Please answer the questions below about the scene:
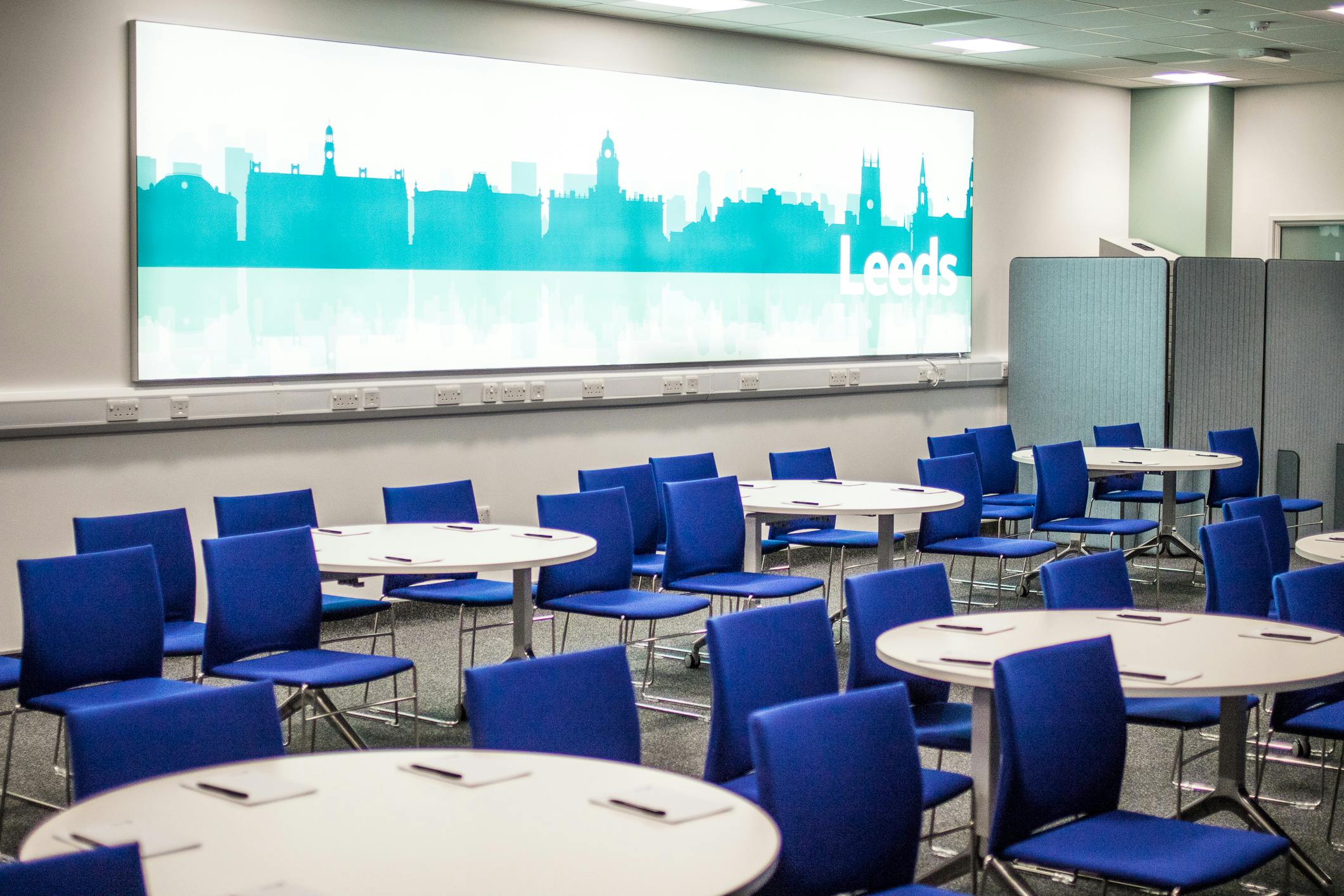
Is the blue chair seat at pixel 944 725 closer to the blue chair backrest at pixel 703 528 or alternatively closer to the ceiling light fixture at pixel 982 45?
the blue chair backrest at pixel 703 528

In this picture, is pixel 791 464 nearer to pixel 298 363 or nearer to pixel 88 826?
pixel 298 363

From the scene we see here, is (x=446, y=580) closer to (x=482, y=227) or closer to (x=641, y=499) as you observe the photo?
(x=641, y=499)

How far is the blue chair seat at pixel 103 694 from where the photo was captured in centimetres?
480

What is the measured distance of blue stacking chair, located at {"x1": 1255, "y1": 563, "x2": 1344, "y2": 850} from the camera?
15.4ft

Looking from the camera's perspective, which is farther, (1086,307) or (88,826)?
(1086,307)

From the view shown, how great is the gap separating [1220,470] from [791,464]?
3.42 meters

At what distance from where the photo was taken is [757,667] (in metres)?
4.02

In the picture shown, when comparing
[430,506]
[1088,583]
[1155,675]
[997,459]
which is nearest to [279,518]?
[430,506]

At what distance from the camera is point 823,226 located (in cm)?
1062

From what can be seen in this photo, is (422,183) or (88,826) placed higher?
(422,183)

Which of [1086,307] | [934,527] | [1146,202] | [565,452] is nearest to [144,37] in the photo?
[565,452]

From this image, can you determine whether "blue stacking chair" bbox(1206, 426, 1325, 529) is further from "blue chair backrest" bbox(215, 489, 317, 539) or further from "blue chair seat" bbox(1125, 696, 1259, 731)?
"blue chair backrest" bbox(215, 489, 317, 539)

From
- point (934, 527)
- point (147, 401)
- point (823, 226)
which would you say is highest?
point (823, 226)

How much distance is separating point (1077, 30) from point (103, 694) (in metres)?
7.70
